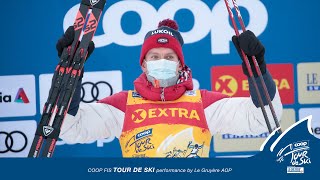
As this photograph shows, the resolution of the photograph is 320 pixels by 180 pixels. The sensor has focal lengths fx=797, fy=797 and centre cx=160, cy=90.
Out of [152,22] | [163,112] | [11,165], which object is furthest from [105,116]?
[152,22]

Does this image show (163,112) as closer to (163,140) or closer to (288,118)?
(163,140)

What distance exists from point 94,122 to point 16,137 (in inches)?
63.1

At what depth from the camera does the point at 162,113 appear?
3463mm

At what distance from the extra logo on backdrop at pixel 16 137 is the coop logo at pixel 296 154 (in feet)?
9.20

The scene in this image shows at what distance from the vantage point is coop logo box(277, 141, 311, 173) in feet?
7.70

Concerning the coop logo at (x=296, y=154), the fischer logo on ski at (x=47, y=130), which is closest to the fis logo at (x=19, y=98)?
the fischer logo on ski at (x=47, y=130)

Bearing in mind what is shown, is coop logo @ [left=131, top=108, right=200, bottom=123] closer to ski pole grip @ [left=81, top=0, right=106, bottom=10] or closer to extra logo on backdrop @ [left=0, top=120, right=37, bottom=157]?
ski pole grip @ [left=81, top=0, right=106, bottom=10]

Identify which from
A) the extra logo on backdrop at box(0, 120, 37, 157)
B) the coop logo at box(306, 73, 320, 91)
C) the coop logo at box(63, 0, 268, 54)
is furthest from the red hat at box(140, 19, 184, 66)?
the extra logo on backdrop at box(0, 120, 37, 157)

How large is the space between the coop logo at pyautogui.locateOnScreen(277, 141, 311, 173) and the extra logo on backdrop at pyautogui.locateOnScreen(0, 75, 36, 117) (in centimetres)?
280

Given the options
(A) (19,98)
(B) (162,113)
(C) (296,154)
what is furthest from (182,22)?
(C) (296,154)

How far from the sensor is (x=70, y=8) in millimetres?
4898

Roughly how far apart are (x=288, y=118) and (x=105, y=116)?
1712mm

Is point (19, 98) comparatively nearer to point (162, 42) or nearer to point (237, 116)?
point (162, 42)

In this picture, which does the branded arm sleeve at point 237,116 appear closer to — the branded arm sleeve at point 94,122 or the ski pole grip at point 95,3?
the branded arm sleeve at point 94,122
